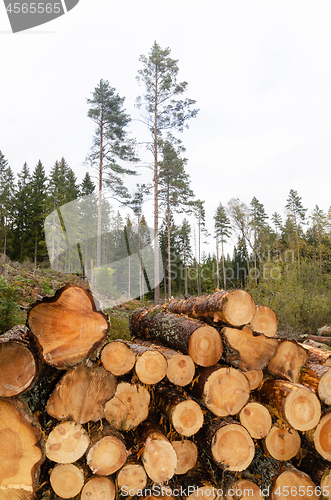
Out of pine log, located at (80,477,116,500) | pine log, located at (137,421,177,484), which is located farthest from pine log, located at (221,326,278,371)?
pine log, located at (80,477,116,500)

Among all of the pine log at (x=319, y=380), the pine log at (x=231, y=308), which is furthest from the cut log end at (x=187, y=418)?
the pine log at (x=319, y=380)

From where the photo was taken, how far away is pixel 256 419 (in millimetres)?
2695

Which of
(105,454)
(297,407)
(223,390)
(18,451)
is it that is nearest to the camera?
(18,451)

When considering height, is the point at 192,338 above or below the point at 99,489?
above

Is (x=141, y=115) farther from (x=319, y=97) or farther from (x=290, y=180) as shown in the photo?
(x=290, y=180)

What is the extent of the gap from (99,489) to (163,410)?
0.82 meters

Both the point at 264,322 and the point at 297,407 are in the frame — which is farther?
the point at 264,322

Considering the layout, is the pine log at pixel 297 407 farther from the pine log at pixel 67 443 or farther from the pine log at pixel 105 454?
the pine log at pixel 67 443

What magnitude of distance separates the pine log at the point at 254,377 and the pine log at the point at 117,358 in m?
1.31

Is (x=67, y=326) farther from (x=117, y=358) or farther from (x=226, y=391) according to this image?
(x=226, y=391)

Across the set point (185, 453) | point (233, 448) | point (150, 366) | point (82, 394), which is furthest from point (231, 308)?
point (82, 394)

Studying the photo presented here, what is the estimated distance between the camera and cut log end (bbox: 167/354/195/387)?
286 cm

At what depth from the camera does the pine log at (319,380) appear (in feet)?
9.10

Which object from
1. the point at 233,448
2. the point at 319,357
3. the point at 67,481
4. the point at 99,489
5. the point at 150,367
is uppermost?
the point at 150,367
